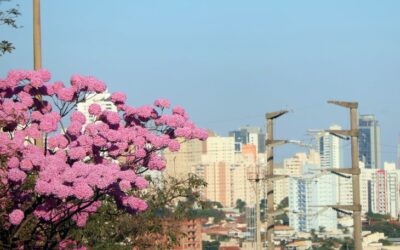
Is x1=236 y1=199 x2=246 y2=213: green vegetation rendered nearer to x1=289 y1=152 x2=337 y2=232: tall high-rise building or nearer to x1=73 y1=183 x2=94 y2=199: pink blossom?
x1=289 y1=152 x2=337 y2=232: tall high-rise building

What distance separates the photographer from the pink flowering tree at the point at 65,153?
7.66 meters

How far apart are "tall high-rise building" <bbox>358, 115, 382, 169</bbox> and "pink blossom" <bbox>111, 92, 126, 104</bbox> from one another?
139477 millimetres

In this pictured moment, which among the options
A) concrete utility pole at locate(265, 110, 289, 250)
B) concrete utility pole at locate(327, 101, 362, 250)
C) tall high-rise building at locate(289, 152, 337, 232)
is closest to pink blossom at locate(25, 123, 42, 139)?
concrete utility pole at locate(327, 101, 362, 250)

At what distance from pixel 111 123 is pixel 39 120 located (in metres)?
0.54

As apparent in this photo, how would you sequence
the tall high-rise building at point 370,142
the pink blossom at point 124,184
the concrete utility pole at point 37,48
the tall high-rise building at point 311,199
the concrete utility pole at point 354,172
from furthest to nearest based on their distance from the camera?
1. the tall high-rise building at point 370,142
2. the tall high-rise building at point 311,199
3. the concrete utility pole at point 354,172
4. the concrete utility pole at point 37,48
5. the pink blossom at point 124,184

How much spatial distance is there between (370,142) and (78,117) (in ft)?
475

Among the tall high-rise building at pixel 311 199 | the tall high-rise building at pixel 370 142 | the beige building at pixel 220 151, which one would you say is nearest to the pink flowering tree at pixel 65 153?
the tall high-rise building at pixel 311 199

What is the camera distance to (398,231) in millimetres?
79750

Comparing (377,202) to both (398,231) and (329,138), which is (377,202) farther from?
(398,231)

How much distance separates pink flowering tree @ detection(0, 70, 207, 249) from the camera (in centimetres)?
766

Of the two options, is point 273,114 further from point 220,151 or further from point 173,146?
point 220,151

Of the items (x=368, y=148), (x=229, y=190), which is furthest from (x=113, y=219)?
(x=368, y=148)

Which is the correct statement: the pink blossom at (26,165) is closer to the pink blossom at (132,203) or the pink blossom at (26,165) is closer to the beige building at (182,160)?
the pink blossom at (132,203)

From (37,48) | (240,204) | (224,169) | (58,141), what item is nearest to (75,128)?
(58,141)
